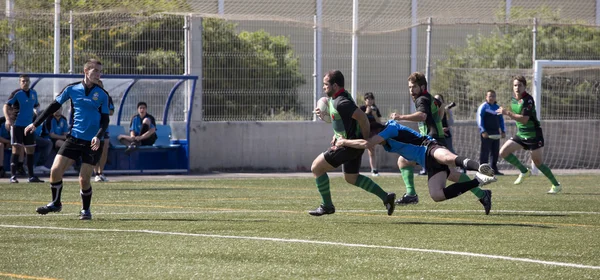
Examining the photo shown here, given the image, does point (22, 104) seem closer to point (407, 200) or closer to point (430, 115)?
point (407, 200)

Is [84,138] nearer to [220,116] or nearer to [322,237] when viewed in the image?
[322,237]

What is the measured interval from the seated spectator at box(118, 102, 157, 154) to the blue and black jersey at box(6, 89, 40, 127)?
115 inches

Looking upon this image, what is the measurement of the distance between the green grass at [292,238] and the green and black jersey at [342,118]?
1.01 metres

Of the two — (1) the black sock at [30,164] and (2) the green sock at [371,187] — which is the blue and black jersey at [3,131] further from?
(2) the green sock at [371,187]

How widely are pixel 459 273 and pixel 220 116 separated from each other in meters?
16.8

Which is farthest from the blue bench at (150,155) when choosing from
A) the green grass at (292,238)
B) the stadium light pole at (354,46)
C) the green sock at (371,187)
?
the green sock at (371,187)

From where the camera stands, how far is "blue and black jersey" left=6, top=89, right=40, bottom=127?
18.9m

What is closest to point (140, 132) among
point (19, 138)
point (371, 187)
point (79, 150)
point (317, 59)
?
point (19, 138)

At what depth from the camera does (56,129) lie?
21.3 meters

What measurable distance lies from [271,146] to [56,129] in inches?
213

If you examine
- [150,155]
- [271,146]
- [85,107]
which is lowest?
[150,155]

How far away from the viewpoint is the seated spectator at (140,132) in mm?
21750

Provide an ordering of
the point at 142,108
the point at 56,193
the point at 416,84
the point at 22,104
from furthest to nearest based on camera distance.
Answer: the point at 142,108 < the point at 22,104 < the point at 416,84 < the point at 56,193

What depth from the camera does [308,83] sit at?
23.7 m
